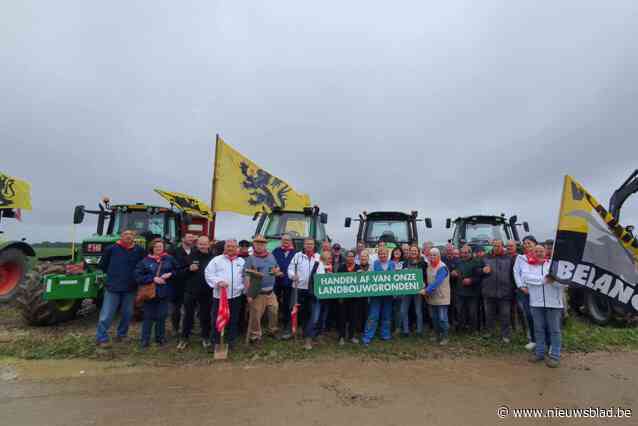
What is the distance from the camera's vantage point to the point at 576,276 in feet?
14.5

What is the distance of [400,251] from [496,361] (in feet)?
7.05

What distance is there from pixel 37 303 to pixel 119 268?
2315mm

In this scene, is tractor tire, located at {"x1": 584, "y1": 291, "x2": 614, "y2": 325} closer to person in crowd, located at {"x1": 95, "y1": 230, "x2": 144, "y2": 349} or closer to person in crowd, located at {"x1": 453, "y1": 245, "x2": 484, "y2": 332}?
person in crowd, located at {"x1": 453, "y1": 245, "x2": 484, "y2": 332}

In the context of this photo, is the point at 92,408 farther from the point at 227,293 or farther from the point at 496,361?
the point at 496,361

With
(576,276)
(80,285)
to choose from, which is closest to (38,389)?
(80,285)

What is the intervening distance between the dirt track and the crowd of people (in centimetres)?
68

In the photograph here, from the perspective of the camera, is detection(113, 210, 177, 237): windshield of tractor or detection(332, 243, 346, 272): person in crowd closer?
detection(332, 243, 346, 272): person in crowd

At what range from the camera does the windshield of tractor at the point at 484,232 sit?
8375mm

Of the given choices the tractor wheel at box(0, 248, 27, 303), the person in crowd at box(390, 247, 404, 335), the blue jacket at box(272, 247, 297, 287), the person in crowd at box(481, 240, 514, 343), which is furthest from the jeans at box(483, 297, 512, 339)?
the tractor wheel at box(0, 248, 27, 303)

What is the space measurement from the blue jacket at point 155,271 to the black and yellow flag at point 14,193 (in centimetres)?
591

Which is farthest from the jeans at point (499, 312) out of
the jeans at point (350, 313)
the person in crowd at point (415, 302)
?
the jeans at point (350, 313)

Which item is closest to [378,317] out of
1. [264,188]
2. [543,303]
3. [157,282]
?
[543,303]

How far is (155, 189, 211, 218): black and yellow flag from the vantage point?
25.2ft

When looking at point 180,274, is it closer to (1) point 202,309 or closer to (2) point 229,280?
(1) point 202,309
